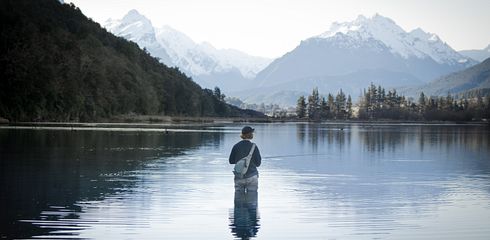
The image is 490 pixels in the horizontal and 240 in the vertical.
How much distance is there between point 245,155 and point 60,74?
98.9 meters

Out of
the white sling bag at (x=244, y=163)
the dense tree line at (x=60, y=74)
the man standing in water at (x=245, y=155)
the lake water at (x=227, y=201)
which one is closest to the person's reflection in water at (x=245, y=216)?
the lake water at (x=227, y=201)

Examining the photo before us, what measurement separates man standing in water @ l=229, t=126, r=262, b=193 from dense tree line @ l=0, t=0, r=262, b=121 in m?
84.8

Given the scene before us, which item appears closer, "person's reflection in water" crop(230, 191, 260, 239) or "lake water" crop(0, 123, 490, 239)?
"person's reflection in water" crop(230, 191, 260, 239)

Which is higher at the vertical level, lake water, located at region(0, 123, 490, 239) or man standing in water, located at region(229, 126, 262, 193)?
man standing in water, located at region(229, 126, 262, 193)

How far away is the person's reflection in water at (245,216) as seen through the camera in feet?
53.1

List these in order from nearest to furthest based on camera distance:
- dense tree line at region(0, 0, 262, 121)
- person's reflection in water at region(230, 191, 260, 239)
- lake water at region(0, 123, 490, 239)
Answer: person's reflection in water at region(230, 191, 260, 239)
lake water at region(0, 123, 490, 239)
dense tree line at region(0, 0, 262, 121)

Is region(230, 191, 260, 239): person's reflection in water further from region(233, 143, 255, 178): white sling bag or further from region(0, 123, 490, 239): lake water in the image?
region(233, 143, 255, 178): white sling bag

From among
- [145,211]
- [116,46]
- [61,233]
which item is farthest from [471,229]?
[116,46]

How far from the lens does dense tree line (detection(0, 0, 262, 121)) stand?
341 ft

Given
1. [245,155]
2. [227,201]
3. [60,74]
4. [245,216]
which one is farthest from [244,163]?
[60,74]

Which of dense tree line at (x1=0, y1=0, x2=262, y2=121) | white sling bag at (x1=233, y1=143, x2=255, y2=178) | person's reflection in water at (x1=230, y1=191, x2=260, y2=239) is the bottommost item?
person's reflection in water at (x1=230, y1=191, x2=260, y2=239)

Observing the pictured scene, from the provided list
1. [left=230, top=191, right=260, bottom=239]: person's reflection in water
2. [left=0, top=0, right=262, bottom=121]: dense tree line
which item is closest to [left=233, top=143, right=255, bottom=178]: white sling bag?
[left=230, top=191, right=260, bottom=239]: person's reflection in water

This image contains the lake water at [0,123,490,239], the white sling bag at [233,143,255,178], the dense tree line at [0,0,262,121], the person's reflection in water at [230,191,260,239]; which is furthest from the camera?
the dense tree line at [0,0,262,121]

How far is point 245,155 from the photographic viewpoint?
21.2m
